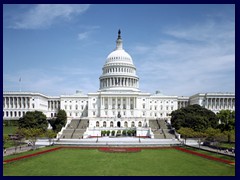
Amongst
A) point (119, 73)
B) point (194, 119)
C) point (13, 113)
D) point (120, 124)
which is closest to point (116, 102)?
point (120, 124)

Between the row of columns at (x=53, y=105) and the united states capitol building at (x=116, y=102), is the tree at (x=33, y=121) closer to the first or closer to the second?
the united states capitol building at (x=116, y=102)

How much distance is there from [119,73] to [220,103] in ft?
145

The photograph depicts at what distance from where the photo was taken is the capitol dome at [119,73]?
121 m

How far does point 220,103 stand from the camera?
120 m

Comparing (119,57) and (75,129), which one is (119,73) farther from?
(75,129)

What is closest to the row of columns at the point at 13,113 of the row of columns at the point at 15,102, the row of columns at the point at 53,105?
the row of columns at the point at 15,102

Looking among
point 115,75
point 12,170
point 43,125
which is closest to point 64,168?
point 12,170

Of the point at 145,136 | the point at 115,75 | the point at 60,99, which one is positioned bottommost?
the point at 145,136

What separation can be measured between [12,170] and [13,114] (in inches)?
3711

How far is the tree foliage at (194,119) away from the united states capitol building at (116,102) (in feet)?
47.0

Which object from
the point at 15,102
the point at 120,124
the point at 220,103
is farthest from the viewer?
the point at 220,103

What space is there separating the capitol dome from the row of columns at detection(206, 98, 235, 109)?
31287 millimetres

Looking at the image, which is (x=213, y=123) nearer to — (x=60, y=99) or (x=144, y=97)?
(x=144, y=97)
